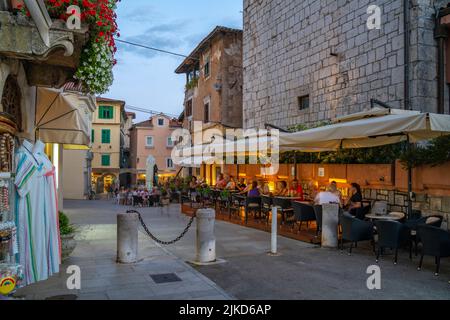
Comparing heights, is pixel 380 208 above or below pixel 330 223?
above

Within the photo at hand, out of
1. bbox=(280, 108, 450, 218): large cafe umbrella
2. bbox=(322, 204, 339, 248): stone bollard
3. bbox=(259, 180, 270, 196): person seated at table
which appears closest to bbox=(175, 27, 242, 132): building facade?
bbox=(259, 180, 270, 196): person seated at table

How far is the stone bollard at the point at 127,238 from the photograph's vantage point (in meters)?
7.30

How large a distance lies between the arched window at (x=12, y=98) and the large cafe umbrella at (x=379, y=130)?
600 cm

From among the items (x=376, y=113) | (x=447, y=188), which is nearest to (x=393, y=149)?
(x=376, y=113)

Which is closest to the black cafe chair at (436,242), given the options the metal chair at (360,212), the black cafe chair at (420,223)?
the black cafe chair at (420,223)

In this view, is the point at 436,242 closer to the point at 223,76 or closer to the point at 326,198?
the point at 326,198

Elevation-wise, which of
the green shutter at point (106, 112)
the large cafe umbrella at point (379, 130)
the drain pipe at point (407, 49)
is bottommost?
the large cafe umbrella at point (379, 130)

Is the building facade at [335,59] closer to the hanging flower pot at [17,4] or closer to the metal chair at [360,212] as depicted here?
the metal chair at [360,212]

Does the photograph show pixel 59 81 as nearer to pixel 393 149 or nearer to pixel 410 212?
pixel 410 212

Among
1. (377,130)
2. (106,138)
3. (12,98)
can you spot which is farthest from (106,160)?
(377,130)

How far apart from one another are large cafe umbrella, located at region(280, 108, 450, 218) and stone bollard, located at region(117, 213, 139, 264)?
4.47m

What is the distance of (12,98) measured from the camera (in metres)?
6.38

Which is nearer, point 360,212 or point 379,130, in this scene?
point 379,130

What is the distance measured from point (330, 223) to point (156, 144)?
43557 mm
